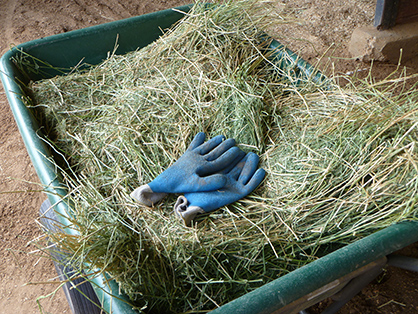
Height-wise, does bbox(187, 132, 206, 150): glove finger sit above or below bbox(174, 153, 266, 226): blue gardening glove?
above

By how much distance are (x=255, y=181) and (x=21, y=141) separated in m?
2.15

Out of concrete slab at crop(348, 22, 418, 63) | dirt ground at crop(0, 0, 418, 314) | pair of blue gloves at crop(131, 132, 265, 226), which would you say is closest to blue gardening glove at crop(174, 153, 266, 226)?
pair of blue gloves at crop(131, 132, 265, 226)

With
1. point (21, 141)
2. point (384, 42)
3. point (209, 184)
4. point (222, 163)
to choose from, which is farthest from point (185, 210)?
point (384, 42)

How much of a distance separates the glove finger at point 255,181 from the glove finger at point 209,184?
11 centimetres

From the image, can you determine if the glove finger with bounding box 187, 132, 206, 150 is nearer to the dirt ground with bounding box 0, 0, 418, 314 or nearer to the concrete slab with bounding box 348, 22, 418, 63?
the dirt ground with bounding box 0, 0, 418, 314

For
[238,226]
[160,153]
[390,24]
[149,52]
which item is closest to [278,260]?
[238,226]

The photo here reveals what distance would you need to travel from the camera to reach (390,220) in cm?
138

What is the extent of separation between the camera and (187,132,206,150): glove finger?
1.79 m

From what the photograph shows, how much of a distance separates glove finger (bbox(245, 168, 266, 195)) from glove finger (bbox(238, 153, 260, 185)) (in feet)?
0.11

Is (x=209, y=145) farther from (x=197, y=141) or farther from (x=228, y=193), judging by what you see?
(x=228, y=193)

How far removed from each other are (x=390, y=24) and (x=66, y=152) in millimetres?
3101

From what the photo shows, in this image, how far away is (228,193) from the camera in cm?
163

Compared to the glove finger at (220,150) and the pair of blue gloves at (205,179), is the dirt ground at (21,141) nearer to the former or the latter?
the pair of blue gloves at (205,179)

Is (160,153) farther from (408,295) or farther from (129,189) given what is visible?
(408,295)
